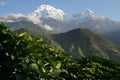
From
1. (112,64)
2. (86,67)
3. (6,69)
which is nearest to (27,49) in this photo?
(6,69)

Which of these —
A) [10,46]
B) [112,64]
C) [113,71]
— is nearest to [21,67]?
[10,46]

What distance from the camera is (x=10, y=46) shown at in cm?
866

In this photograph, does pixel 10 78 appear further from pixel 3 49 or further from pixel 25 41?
pixel 25 41

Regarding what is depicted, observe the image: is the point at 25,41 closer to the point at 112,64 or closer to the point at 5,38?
the point at 5,38

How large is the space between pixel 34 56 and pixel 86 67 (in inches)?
178

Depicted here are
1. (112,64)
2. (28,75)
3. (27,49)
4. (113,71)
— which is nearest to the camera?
(28,75)

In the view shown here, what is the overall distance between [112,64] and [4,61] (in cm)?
883

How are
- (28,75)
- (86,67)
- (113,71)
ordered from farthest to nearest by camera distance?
(113,71)
(86,67)
(28,75)

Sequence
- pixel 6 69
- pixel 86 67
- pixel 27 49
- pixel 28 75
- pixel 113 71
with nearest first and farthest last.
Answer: pixel 28 75 < pixel 6 69 < pixel 27 49 < pixel 86 67 < pixel 113 71

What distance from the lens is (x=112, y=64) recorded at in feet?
52.9

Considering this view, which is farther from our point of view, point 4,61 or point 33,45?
point 33,45

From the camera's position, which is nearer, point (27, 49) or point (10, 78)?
point (10, 78)

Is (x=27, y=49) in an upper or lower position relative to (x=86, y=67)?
upper

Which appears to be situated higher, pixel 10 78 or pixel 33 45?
pixel 33 45
